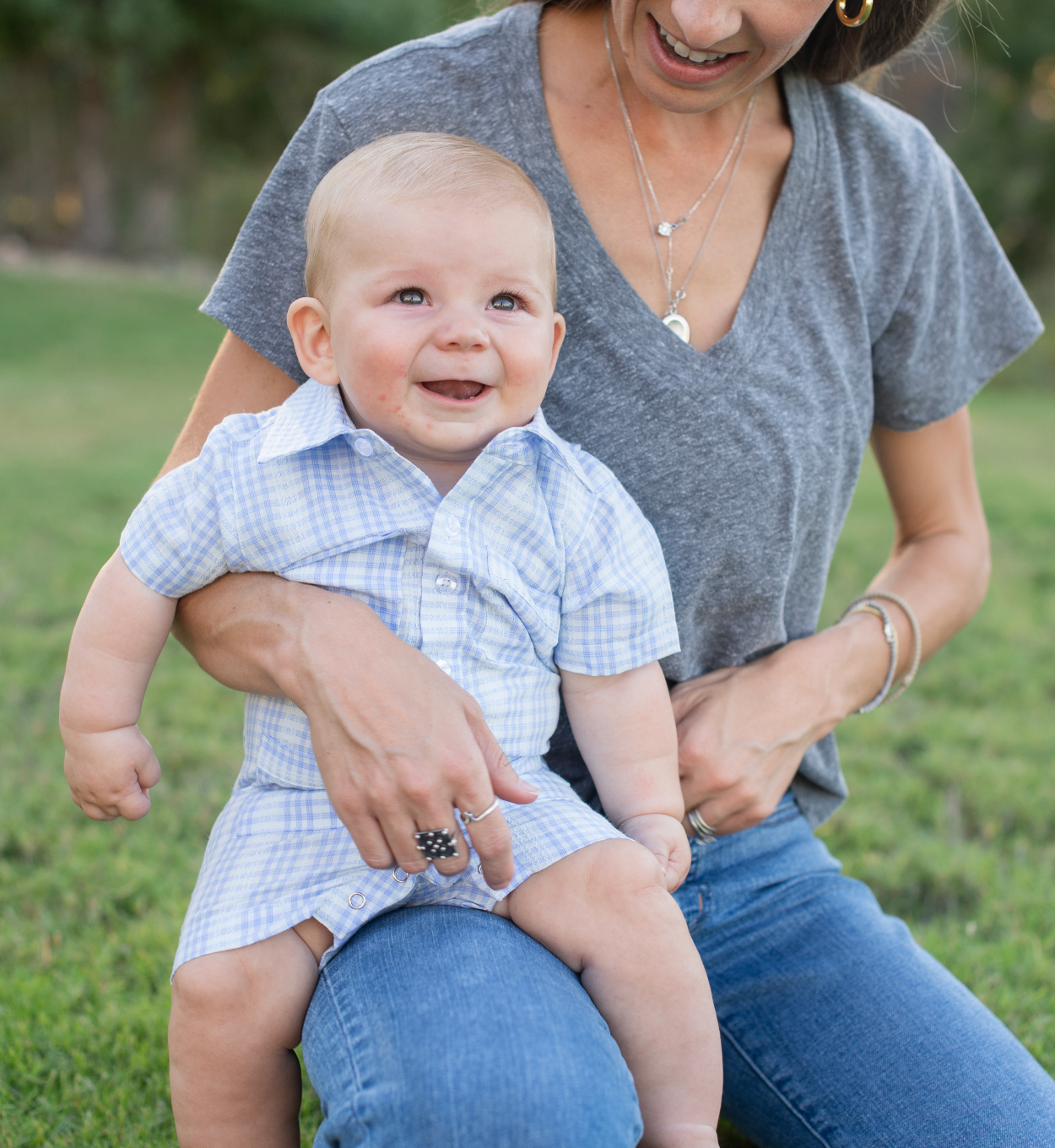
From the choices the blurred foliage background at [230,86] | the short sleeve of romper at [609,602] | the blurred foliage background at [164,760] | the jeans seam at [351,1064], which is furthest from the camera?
the blurred foliage background at [230,86]

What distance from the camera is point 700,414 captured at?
1764 mm

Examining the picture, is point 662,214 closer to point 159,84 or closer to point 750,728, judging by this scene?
point 750,728

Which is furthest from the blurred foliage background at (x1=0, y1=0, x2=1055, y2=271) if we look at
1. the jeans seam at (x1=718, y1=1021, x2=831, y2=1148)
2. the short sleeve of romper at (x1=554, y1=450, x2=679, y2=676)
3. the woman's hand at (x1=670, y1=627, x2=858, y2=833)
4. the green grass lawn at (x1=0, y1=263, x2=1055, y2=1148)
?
the jeans seam at (x1=718, y1=1021, x2=831, y2=1148)

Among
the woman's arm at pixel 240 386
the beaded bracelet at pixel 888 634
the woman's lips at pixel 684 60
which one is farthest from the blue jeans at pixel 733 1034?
the woman's lips at pixel 684 60

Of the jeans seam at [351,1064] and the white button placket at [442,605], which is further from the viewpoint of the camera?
the white button placket at [442,605]

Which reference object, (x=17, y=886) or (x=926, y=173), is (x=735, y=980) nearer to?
(x=926, y=173)

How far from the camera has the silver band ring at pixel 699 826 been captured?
1823 mm

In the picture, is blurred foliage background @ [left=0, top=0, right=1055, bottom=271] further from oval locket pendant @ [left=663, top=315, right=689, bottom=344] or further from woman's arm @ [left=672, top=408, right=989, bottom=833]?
oval locket pendant @ [left=663, top=315, right=689, bottom=344]

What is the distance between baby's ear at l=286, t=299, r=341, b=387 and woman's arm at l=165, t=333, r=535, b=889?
293 millimetres

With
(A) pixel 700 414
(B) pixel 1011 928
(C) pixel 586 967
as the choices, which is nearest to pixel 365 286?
(A) pixel 700 414

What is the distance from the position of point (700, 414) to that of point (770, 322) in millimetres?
209

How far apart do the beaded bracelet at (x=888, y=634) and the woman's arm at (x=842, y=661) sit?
0.04ft

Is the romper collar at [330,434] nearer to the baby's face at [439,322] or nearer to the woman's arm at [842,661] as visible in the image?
the baby's face at [439,322]

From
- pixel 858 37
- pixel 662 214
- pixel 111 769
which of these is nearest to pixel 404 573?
pixel 111 769
